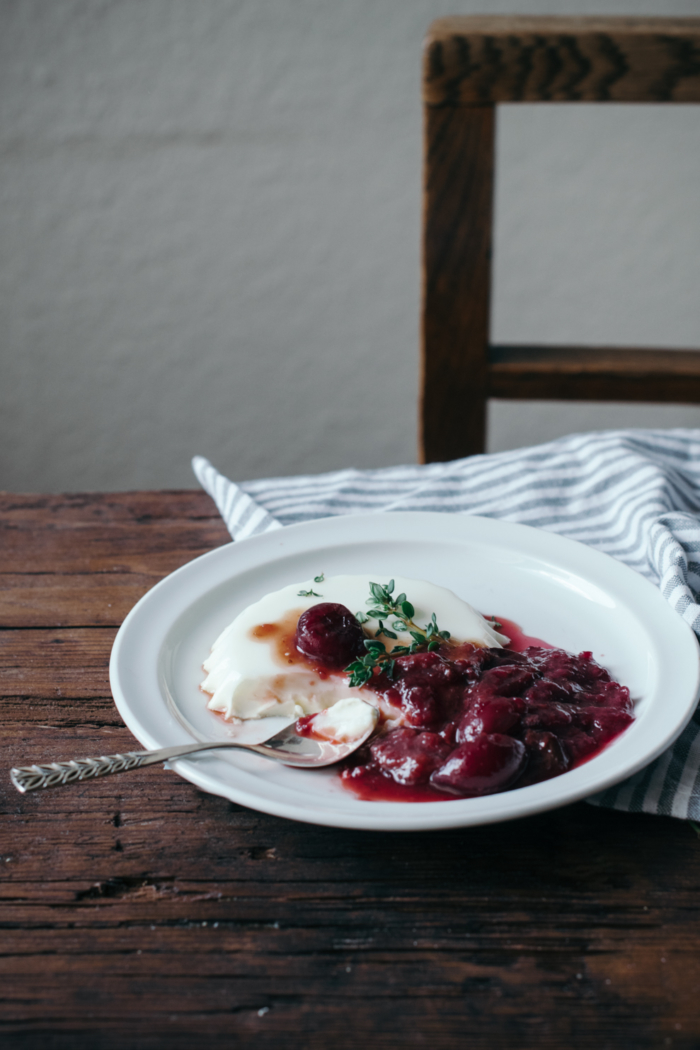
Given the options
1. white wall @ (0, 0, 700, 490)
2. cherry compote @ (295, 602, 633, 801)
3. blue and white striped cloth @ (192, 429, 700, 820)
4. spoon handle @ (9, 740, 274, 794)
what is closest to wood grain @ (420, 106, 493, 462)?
blue and white striped cloth @ (192, 429, 700, 820)

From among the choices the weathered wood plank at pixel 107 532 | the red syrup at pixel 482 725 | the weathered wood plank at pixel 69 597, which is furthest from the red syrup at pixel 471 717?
the weathered wood plank at pixel 107 532

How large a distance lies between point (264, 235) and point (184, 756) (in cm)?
331

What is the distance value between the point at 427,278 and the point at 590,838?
1.45m

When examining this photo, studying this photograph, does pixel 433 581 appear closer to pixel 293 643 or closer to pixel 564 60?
pixel 293 643

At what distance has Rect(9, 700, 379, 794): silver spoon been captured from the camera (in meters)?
0.84

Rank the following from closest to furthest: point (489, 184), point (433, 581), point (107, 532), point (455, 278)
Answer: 1. point (433, 581)
2. point (107, 532)
3. point (489, 184)
4. point (455, 278)

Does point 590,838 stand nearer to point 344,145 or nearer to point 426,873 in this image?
point 426,873

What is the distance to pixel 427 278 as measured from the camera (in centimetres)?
205

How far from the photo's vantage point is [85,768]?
854 mm

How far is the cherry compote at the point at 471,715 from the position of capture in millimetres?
899

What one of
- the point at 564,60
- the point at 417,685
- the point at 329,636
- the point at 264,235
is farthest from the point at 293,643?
the point at 264,235

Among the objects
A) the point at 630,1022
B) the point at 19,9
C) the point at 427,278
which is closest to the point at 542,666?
the point at 630,1022

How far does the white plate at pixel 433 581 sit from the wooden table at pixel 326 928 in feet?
0.26

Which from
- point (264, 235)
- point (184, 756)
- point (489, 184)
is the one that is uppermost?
point (489, 184)
